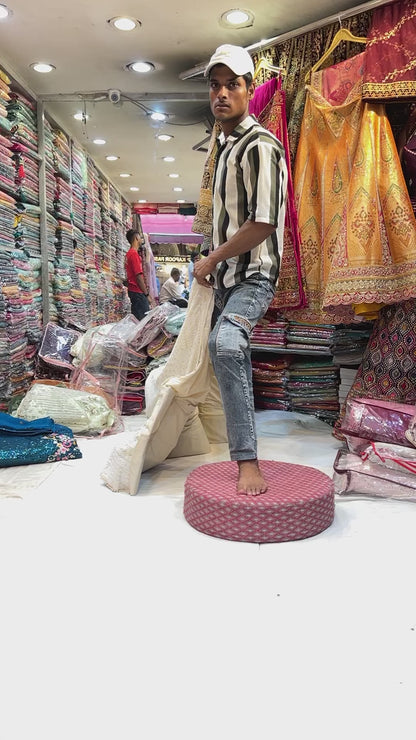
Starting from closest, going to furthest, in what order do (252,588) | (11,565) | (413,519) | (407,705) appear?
(407,705), (252,588), (11,565), (413,519)

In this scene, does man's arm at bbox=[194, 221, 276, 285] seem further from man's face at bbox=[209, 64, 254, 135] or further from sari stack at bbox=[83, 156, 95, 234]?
sari stack at bbox=[83, 156, 95, 234]

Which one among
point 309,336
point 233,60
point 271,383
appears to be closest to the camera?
point 233,60

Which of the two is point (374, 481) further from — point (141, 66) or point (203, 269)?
point (141, 66)

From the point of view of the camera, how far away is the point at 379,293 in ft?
8.28

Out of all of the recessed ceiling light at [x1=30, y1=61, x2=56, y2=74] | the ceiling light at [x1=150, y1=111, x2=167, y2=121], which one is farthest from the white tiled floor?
the ceiling light at [x1=150, y1=111, x2=167, y2=121]

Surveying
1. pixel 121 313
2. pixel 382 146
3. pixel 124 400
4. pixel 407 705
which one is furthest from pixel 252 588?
pixel 121 313

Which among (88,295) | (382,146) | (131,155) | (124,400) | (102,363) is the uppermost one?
(131,155)

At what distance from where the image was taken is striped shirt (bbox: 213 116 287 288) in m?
1.94

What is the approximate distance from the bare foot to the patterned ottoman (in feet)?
0.08

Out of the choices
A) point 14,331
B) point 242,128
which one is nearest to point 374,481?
point 242,128

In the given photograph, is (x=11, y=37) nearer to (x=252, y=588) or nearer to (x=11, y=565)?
(x=11, y=565)

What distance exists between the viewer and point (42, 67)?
427 centimetres

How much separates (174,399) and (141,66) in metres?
3.01

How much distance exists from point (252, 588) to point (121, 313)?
17.5 feet
